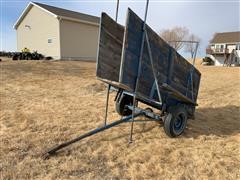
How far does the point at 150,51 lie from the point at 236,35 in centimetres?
4870

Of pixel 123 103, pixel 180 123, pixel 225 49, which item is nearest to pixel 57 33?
pixel 123 103

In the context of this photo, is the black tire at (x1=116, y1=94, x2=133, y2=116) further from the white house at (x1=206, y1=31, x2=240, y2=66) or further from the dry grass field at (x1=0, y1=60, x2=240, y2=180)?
the white house at (x1=206, y1=31, x2=240, y2=66)

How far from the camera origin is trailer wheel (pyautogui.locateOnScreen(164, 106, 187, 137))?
5277 mm

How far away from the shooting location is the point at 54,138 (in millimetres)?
5184

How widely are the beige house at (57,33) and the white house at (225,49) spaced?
27.7 m

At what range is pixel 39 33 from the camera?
25.6 meters

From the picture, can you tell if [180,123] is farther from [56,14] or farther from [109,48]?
[56,14]

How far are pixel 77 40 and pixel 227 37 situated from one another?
114ft

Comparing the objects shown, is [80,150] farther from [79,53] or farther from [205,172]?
[79,53]

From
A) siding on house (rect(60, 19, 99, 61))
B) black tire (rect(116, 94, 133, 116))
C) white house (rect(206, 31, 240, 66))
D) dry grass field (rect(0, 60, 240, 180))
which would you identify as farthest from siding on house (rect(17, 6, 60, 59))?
white house (rect(206, 31, 240, 66))

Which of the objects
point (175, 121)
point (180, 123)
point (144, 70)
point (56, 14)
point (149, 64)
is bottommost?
point (180, 123)

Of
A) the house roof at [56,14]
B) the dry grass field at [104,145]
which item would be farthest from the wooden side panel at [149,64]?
the house roof at [56,14]

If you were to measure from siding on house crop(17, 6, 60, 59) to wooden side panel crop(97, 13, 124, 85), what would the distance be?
62.5ft

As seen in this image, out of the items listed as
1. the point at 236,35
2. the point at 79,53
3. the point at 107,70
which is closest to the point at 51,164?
the point at 107,70
